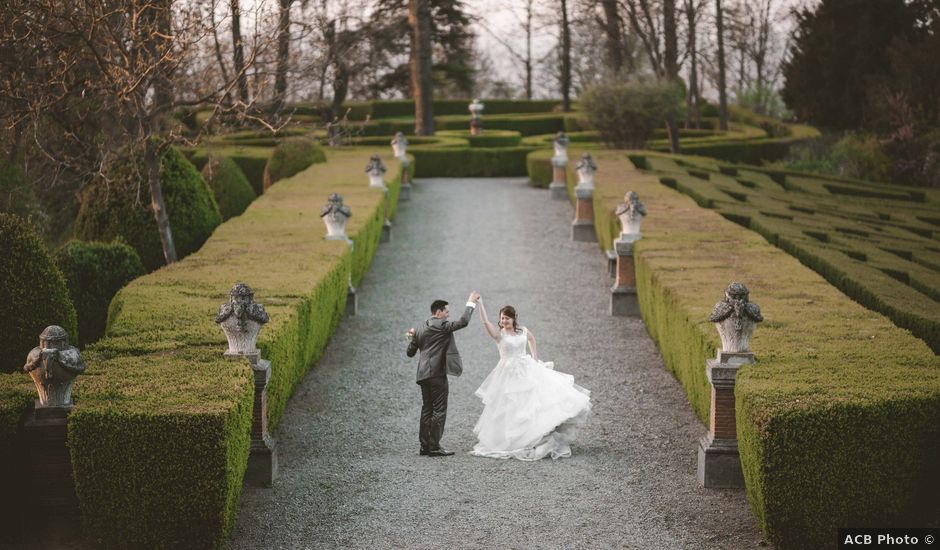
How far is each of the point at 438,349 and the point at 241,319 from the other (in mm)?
1849

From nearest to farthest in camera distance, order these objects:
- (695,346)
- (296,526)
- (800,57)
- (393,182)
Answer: (296,526)
(695,346)
(393,182)
(800,57)

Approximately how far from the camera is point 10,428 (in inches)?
295

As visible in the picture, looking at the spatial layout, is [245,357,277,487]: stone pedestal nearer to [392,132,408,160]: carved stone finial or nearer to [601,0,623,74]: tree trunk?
[392,132,408,160]: carved stone finial

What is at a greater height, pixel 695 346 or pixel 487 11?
pixel 487 11

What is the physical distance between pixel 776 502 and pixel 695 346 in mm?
2810

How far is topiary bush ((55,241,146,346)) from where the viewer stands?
43.1 ft

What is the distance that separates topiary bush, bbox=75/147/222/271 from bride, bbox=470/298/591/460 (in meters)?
7.33

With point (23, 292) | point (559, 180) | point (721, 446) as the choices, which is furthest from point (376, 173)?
point (721, 446)

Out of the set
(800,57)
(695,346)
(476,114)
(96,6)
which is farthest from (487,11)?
(695,346)

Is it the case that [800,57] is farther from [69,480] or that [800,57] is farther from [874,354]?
[69,480]

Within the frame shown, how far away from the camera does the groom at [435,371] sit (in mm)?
9445

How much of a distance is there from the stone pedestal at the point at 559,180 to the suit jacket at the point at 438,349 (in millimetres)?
15390

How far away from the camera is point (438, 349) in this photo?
9.48m

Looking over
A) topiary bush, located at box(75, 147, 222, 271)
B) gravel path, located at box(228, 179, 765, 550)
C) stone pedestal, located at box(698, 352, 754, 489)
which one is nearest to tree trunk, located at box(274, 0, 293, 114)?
topiary bush, located at box(75, 147, 222, 271)
